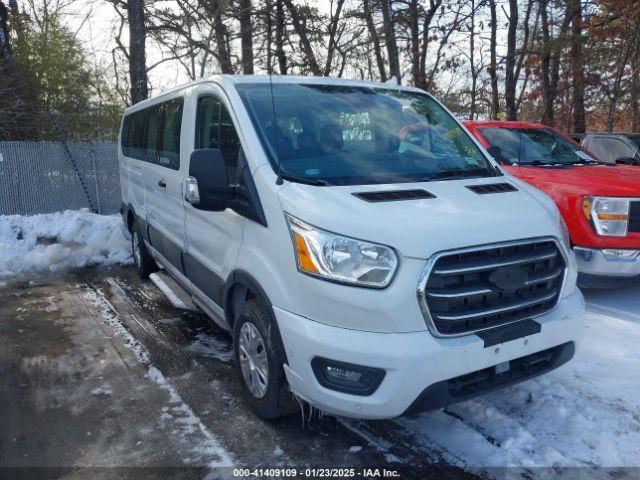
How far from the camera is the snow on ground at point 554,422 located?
2.86 m

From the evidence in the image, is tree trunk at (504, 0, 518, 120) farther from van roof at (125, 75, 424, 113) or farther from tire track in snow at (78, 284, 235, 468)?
tire track in snow at (78, 284, 235, 468)

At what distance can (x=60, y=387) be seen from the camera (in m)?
3.93

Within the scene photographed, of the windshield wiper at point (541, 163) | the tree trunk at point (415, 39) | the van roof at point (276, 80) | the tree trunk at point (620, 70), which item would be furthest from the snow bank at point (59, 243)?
the tree trunk at point (620, 70)

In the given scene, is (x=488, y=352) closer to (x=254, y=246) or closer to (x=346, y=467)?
(x=346, y=467)

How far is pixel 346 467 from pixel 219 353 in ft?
6.18

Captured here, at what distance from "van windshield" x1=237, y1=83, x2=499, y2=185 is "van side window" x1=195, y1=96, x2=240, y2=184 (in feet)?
0.68

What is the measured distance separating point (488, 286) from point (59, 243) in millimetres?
8241

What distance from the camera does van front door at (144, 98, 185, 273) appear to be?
15.1 ft

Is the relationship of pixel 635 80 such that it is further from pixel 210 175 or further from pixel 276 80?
pixel 210 175

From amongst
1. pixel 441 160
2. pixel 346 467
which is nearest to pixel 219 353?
pixel 346 467

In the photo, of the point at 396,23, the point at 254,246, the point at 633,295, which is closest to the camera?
the point at 254,246

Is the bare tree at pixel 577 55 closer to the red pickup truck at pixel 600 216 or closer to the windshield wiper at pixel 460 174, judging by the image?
the red pickup truck at pixel 600 216

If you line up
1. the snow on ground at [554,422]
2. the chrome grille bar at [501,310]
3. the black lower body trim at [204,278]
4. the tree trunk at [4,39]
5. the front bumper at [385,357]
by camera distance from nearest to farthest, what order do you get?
the front bumper at [385,357] → the chrome grille bar at [501,310] → the snow on ground at [554,422] → the black lower body trim at [204,278] → the tree trunk at [4,39]

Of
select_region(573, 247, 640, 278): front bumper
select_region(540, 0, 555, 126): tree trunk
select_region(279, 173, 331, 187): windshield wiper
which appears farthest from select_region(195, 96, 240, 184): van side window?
select_region(540, 0, 555, 126): tree trunk
